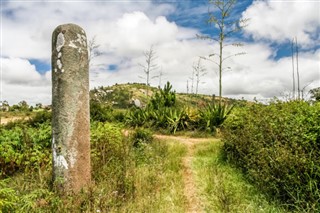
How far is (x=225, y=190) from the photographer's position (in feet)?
18.1

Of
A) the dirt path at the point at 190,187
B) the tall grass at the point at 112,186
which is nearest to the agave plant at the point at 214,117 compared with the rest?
the dirt path at the point at 190,187

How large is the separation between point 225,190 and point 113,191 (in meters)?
1.80

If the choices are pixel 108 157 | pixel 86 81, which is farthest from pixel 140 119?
pixel 86 81

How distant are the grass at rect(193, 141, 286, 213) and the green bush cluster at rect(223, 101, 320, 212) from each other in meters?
0.23

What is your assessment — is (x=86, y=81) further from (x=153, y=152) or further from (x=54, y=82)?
(x=153, y=152)

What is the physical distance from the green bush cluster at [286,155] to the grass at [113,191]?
1.40 m

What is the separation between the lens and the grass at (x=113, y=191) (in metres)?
4.59

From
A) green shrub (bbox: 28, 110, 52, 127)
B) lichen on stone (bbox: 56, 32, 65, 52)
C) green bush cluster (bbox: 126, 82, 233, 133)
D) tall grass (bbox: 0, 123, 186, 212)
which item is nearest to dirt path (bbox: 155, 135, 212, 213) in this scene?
tall grass (bbox: 0, 123, 186, 212)

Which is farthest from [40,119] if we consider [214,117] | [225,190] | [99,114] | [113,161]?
[225,190]

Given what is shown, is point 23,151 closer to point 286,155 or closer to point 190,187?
point 190,187

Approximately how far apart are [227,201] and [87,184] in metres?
2.11

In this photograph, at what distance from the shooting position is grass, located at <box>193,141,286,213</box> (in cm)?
491

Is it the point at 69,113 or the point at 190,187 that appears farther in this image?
the point at 190,187

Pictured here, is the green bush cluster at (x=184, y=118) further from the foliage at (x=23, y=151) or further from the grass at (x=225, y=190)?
the foliage at (x=23, y=151)
